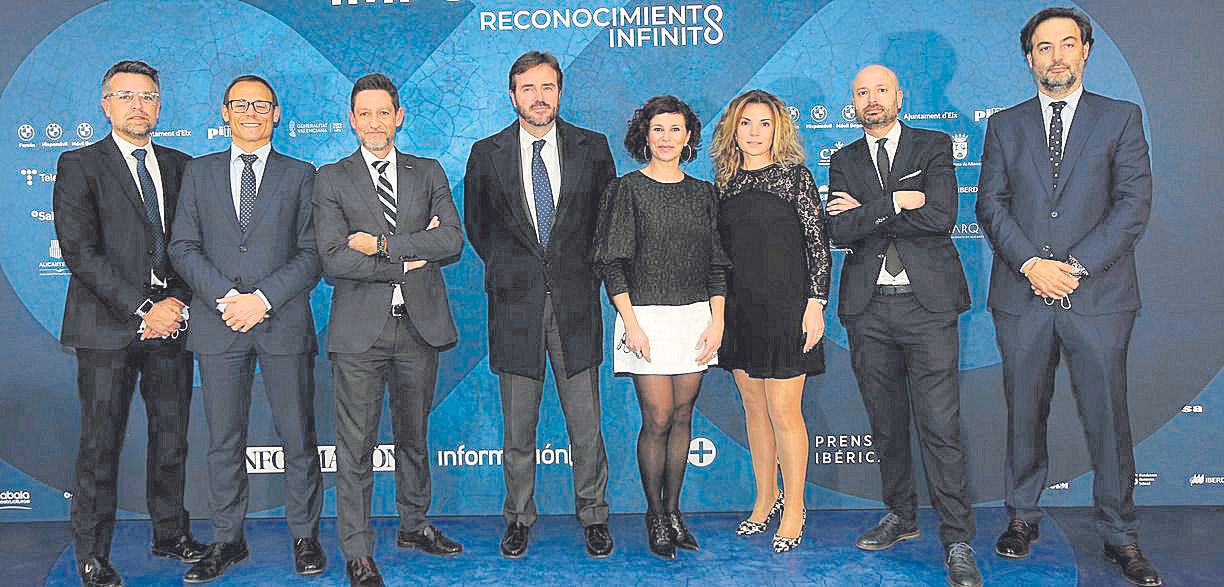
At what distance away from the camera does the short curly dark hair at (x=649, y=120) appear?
12.2ft

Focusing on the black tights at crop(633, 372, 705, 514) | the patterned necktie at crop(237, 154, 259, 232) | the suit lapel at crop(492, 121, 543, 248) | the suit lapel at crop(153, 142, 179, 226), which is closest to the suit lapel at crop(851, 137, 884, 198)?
the black tights at crop(633, 372, 705, 514)

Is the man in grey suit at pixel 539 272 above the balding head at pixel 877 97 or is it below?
below

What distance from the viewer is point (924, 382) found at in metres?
3.73

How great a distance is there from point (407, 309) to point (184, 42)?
213cm

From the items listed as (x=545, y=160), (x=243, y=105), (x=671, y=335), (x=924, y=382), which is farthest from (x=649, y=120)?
(x=243, y=105)

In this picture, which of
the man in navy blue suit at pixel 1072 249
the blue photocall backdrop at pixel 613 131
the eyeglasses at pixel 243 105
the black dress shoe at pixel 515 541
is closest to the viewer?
the man in navy blue suit at pixel 1072 249

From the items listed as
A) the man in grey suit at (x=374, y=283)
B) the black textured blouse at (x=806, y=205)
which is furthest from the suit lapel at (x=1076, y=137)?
the man in grey suit at (x=374, y=283)

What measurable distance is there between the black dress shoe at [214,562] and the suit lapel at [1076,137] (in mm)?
3681

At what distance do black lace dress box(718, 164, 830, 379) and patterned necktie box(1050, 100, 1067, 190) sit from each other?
957 millimetres

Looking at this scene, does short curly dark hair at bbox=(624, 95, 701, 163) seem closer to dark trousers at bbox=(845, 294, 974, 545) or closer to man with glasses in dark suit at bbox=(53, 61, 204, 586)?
dark trousers at bbox=(845, 294, 974, 545)

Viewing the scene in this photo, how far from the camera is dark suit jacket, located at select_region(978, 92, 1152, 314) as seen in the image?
11.8ft

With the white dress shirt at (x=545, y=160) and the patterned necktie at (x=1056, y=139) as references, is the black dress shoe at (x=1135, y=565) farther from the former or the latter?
the white dress shirt at (x=545, y=160)

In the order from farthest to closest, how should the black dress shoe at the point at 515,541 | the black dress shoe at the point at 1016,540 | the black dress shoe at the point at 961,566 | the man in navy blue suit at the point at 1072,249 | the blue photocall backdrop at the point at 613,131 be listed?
the blue photocall backdrop at the point at 613,131 → the black dress shoe at the point at 515,541 → the black dress shoe at the point at 1016,540 → the man in navy blue suit at the point at 1072,249 → the black dress shoe at the point at 961,566

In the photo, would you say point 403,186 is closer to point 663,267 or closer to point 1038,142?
point 663,267
